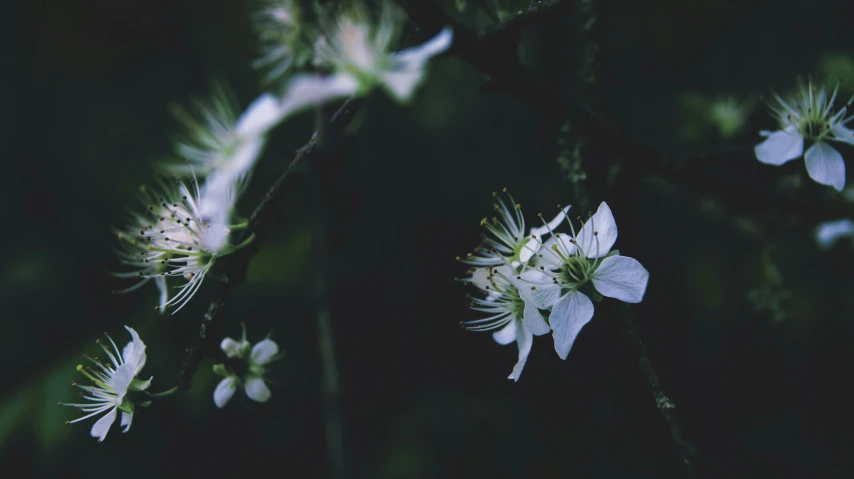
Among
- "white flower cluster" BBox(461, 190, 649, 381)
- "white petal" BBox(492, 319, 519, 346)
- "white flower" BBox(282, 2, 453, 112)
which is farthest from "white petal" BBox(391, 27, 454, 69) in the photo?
"white petal" BBox(492, 319, 519, 346)

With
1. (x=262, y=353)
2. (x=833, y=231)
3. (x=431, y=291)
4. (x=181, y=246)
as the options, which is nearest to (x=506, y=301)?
(x=262, y=353)

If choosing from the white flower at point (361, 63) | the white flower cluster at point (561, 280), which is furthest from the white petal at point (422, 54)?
the white flower cluster at point (561, 280)

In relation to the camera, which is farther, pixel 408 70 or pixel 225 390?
pixel 225 390

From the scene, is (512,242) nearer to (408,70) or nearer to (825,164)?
(408,70)

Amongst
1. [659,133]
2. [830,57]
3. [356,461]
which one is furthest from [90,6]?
[830,57]

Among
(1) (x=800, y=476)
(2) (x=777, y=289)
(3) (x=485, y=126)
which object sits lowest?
(1) (x=800, y=476)

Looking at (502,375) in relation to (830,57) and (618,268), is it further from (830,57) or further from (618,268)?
(830,57)

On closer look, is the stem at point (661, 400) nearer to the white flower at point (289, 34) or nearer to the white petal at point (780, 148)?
the white petal at point (780, 148)
